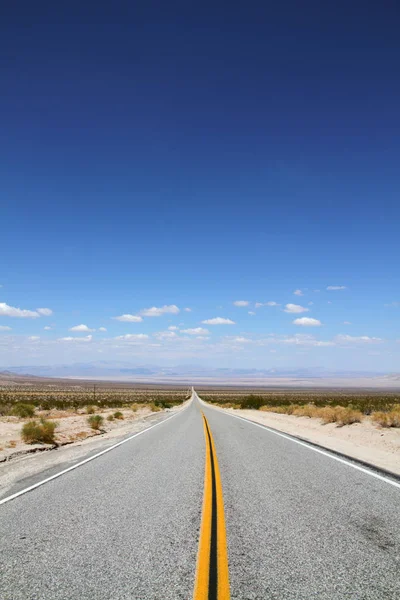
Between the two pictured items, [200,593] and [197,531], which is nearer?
[200,593]

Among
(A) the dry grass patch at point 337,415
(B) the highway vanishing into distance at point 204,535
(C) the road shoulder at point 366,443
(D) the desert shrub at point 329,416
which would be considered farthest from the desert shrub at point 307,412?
(B) the highway vanishing into distance at point 204,535

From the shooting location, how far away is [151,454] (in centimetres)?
1148

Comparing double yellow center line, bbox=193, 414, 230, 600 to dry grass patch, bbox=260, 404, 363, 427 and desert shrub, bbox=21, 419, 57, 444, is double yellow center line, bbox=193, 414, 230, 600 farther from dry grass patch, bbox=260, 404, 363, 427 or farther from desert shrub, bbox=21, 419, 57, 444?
dry grass patch, bbox=260, 404, 363, 427

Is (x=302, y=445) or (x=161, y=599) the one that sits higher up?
(x=161, y=599)

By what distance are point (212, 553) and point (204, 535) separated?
559 mm

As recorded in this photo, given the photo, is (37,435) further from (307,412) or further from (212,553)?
(307,412)

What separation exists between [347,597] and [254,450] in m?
8.82

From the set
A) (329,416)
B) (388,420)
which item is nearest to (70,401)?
(329,416)

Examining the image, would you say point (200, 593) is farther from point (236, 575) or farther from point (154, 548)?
point (154, 548)

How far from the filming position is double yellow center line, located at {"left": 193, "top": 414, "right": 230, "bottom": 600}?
3.55 metres

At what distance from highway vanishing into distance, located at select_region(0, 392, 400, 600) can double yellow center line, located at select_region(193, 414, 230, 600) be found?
0.01 m

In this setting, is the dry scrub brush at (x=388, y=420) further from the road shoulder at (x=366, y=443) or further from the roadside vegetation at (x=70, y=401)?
the roadside vegetation at (x=70, y=401)

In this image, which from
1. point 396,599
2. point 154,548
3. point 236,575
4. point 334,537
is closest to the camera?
point 396,599

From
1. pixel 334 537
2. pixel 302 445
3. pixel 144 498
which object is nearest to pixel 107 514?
pixel 144 498
